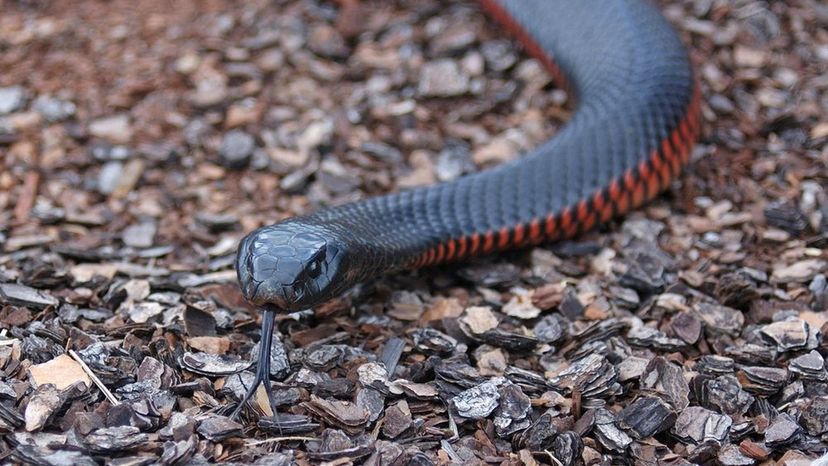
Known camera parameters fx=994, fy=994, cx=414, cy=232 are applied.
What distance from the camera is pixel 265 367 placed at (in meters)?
4.31

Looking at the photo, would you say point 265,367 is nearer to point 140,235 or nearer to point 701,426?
point 701,426

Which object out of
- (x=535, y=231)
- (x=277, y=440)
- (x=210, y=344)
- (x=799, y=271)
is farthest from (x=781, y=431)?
(x=210, y=344)

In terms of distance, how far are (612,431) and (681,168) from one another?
2.75 metres

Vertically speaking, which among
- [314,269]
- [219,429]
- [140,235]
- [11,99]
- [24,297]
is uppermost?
[314,269]

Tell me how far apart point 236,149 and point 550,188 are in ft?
7.50

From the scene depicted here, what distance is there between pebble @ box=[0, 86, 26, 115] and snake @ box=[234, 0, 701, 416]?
126 inches

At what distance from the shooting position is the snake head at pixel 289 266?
14.5 feet

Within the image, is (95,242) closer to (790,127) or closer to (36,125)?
(36,125)

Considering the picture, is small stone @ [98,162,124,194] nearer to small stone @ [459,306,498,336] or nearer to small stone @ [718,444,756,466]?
small stone @ [459,306,498,336]

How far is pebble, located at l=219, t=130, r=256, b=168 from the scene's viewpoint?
683 centimetres

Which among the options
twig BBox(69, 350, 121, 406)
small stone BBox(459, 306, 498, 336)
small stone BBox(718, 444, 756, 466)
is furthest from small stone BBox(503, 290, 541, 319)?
twig BBox(69, 350, 121, 406)

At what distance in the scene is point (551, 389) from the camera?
177 inches

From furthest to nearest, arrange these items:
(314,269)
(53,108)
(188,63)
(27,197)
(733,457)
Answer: (188,63) < (53,108) < (27,197) < (314,269) < (733,457)

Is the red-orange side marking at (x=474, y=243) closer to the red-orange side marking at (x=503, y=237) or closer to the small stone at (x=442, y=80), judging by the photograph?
the red-orange side marking at (x=503, y=237)
